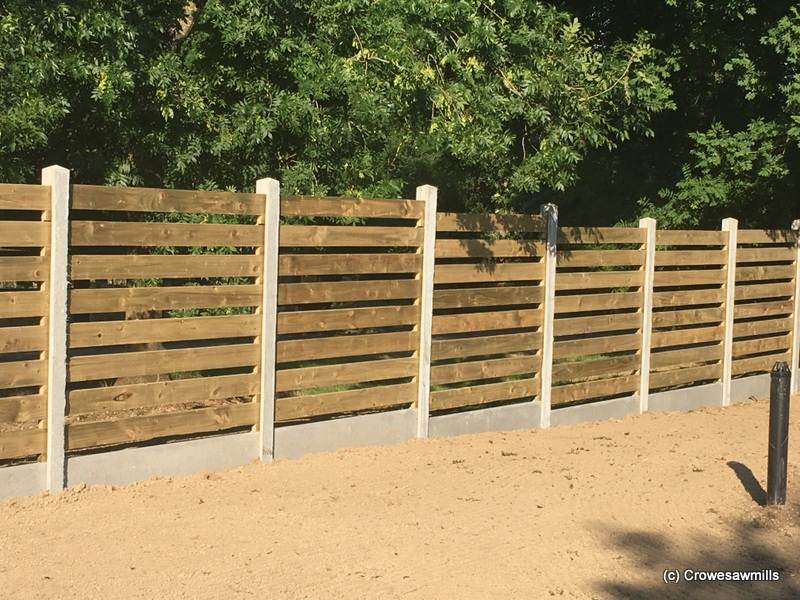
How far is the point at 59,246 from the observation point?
6.58m

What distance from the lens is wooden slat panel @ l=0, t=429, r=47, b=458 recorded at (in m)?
6.40

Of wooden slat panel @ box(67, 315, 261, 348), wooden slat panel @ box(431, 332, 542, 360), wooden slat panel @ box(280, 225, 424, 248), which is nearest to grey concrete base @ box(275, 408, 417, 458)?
wooden slat panel @ box(431, 332, 542, 360)

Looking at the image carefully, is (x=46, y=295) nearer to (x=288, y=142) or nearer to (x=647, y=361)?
(x=288, y=142)

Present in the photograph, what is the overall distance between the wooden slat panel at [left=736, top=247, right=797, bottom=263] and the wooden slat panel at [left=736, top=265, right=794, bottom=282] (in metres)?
0.10

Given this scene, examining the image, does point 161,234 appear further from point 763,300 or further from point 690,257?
point 763,300

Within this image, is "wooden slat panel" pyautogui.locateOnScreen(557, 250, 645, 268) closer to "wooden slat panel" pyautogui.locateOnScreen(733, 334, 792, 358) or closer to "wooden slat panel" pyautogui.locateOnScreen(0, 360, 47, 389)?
"wooden slat panel" pyautogui.locateOnScreen(733, 334, 792, 358)

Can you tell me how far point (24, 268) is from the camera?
254 inches

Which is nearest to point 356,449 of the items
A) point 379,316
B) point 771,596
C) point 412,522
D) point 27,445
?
point 379,316

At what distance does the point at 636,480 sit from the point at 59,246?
4.41m

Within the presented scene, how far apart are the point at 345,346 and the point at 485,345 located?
167 cm

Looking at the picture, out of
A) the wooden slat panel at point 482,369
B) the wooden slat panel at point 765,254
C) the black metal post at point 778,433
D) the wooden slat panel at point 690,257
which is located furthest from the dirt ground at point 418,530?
the wooden slat panel at point 765,254

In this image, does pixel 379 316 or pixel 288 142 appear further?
pixel 288 142

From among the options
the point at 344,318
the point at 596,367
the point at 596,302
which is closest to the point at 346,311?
the point at 344,318

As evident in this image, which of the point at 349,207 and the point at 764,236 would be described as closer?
the point at 349,207
